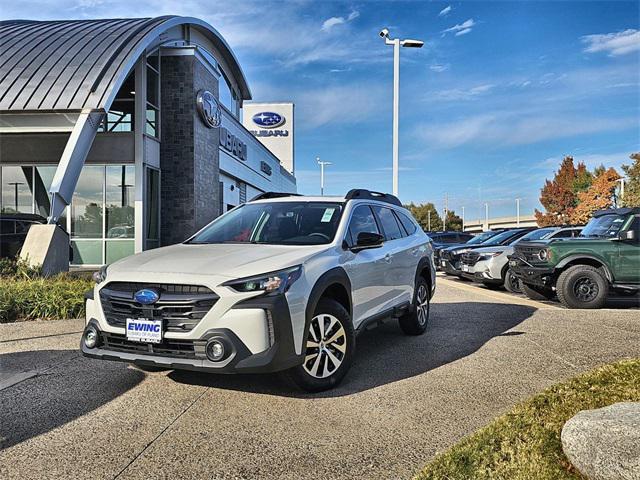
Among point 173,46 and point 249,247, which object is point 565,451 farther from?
point 173,46

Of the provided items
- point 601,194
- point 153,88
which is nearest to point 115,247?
point 153,88

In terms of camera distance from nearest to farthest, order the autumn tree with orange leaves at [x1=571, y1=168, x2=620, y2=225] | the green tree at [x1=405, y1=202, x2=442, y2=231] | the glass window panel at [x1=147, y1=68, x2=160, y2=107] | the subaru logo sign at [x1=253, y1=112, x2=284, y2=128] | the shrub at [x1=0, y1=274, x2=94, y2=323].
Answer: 1. the shrub at [x1=0, y1=274, x2=94, y2=323]
2. the glass window panel at [x1=147, y1=68, x2=160, y2=107]
3. the subaru logo sign at [x1=253, y1=112, x2=284, y2=128]
4. the autumn tree with orange leaves at [x1=571, y1=168, x2=620, y2=225]
5. the green tree at [x1=405, y1=202, x2=442, y2=231]

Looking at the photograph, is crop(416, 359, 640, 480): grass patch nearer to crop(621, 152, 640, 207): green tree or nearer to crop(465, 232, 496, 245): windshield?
crop(465, 232, 496, 245): windshield

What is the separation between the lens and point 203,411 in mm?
3857

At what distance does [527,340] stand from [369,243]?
2.85 m

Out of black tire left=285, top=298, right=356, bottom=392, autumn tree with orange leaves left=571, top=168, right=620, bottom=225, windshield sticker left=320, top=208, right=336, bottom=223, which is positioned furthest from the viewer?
autumn tree with orange leaves left=571, top=168, right=620, bottom=225

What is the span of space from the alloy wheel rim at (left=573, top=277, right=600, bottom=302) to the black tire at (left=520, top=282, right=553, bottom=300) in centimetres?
107

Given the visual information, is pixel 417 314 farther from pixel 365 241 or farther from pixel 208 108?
pixel 208 108

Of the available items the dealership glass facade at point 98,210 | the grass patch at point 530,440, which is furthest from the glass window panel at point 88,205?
the grass patch at point 530,440

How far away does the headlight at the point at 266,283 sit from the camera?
3736 mm

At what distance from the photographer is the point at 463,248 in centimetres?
1435

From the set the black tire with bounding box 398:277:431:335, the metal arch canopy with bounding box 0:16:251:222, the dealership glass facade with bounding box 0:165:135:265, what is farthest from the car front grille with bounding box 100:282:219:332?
the dealership glass facade with bounding box 0:165:135:265

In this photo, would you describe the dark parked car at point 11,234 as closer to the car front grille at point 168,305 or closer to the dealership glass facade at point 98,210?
the dealership glass facade at point 98,210

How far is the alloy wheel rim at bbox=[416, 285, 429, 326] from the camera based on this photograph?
6.71m
